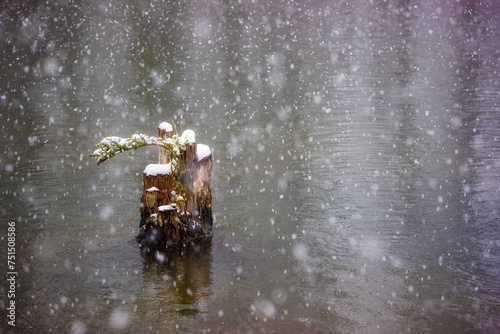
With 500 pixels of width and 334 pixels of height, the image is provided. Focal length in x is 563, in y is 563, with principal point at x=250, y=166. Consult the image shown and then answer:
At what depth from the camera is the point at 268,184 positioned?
8.72 meters

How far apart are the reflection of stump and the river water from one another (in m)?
0.25

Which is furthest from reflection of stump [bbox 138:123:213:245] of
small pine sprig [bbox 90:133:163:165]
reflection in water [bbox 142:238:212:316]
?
small pine sprig [bbox 90:133:163:165]

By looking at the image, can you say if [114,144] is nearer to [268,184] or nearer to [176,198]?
[176,198]

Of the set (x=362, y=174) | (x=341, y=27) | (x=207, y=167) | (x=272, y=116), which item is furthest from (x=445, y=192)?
(x=341, y=27)

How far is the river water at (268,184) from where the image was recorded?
5.53m

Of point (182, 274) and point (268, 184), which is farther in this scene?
point (268, 184)

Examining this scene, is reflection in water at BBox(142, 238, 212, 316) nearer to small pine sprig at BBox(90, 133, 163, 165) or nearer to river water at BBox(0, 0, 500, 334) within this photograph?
river water at BBox(0, 0, 500, 334)

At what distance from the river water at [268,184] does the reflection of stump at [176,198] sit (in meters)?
0.25

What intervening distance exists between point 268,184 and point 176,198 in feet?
8.24

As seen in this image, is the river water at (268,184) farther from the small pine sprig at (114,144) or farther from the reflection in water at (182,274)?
the small pine sprig at (114,144)

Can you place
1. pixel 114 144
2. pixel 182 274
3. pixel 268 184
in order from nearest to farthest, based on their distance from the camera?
pixel 182 274 < pixel 114 144 < pixel 268 184

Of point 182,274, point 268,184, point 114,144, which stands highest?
point 114,144

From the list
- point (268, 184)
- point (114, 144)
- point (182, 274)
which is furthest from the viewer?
point (268, 184)

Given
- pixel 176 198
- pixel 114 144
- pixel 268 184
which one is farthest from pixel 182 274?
pixel 268 184
